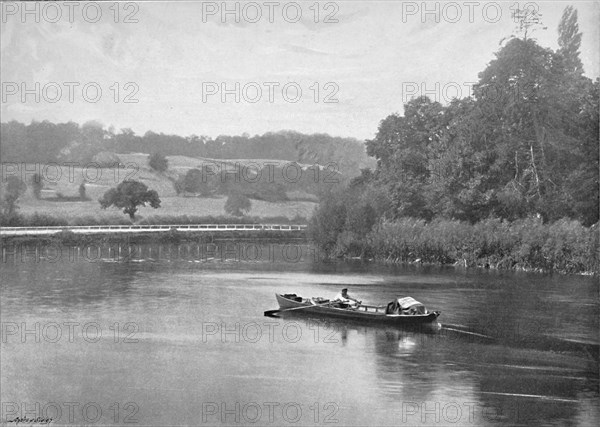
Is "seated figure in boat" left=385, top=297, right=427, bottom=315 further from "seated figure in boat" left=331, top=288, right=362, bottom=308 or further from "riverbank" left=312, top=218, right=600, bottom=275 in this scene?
"riverbank" left=312, top=218, right=600, bottom=275

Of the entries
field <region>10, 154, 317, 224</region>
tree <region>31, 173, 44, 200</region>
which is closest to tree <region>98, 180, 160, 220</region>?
field <region>10, 154, 317, 224</region>

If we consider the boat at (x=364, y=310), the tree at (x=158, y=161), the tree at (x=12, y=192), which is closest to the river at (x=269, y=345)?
the boat at (x=364, y=310)

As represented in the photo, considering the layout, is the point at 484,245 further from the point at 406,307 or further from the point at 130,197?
the point at 130,197

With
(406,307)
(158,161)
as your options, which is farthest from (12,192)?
(406,307)
